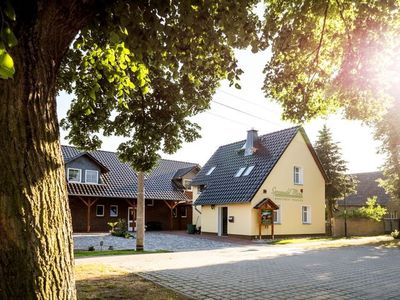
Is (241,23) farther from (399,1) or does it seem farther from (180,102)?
(180,102)

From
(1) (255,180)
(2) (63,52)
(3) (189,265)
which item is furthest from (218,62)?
(1) (255,180)

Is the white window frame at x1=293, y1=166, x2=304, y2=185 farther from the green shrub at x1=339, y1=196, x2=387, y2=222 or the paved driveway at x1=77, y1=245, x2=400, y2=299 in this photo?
the paved driveway at x1=77, y1=245, x2=400, y2=299

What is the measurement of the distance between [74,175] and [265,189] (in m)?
15.1

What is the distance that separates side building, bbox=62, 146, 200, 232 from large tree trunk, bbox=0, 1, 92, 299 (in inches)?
1081

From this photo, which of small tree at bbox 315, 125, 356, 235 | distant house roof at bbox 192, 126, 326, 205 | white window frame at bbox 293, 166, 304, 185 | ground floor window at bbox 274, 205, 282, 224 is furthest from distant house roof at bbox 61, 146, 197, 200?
small tree at bbox 315, 125, 356, 235

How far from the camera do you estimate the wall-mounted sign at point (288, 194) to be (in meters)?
28.0

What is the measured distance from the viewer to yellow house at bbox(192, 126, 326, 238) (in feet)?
86.7

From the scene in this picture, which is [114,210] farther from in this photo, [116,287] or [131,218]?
[116,287]

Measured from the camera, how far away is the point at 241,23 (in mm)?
6117

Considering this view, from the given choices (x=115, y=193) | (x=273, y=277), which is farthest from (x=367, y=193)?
(x=273, y=277)

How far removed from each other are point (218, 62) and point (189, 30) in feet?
5.22

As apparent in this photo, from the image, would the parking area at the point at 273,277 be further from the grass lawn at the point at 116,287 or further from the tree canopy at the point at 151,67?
the tree canopy at the point at 151,67

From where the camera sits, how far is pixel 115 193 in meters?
32.9

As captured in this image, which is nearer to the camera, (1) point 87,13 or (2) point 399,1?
(1) point 87,13
